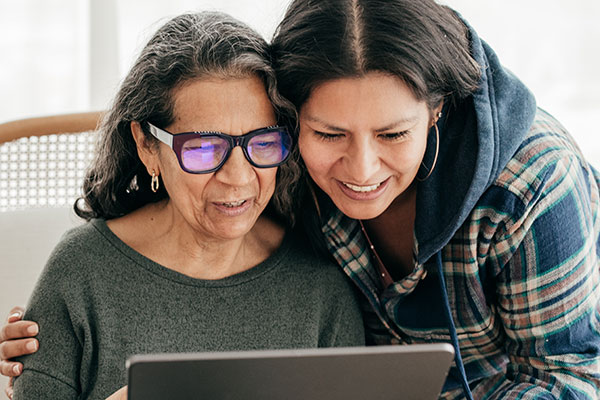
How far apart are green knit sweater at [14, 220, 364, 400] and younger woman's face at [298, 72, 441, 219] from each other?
0.26 m

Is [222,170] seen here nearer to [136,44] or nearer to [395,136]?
[395,136]

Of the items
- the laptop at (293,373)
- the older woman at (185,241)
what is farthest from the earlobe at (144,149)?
the laptop at (293,373)

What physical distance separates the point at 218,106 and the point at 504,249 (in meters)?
0.61

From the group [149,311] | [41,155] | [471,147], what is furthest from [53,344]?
[471,147]

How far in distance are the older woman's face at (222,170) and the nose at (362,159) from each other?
176 mm

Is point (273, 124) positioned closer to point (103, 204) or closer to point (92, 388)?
point (103, 204)

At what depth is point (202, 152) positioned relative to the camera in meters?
1.44

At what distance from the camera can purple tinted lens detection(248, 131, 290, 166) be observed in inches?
57.7

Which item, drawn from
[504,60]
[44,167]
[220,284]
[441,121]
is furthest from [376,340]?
[504,60]

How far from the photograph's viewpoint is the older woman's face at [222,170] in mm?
1446

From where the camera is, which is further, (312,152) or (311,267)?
(311,267)

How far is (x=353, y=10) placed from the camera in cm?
137

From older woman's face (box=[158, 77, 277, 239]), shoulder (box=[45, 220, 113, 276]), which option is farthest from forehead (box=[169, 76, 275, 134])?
shoulder (box=[45, 220, 113, 276])

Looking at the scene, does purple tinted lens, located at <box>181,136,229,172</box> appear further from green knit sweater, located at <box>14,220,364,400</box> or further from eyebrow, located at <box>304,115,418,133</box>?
green knit sweater, located at <box>14,220,364,400</box>
